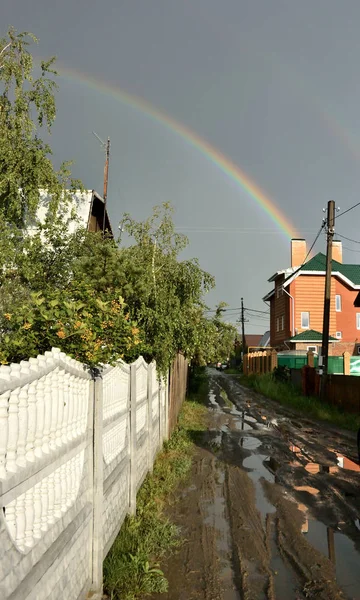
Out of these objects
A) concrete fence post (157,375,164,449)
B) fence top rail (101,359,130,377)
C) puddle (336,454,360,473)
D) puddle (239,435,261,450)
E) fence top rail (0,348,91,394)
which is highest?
fence top rail (0,348,91,394)

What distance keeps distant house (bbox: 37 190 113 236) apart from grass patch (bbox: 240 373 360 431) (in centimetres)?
1020

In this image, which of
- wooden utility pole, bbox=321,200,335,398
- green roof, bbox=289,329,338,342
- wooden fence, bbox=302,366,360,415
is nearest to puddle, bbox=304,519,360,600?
wooden fence, bbox=302,366,360,415

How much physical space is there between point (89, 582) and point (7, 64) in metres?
16.3

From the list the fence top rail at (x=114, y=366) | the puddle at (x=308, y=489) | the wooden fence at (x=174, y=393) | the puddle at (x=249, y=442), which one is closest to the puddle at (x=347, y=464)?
the puddle at (x=308, y=489)

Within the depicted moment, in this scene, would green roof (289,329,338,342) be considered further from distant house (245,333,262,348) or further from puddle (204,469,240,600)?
distant house (245,333,262,348)

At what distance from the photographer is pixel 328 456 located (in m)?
10.6

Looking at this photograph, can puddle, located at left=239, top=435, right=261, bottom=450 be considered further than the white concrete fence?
Yes

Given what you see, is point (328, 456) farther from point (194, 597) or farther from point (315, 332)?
point (315, 332)

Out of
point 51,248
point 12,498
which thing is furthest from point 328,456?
point 51,248

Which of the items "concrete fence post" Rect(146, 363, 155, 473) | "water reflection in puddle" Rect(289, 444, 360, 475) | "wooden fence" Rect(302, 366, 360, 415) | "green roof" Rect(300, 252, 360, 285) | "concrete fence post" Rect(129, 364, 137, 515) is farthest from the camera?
"green roof" Rect(300, 252, 360, 285)

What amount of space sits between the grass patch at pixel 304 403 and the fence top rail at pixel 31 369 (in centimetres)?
1295

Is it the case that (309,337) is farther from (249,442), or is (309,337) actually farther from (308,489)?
(308,489)

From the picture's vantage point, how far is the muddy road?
4.49 metres

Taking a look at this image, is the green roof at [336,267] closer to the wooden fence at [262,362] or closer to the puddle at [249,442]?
the wooden fence at [262,362]
